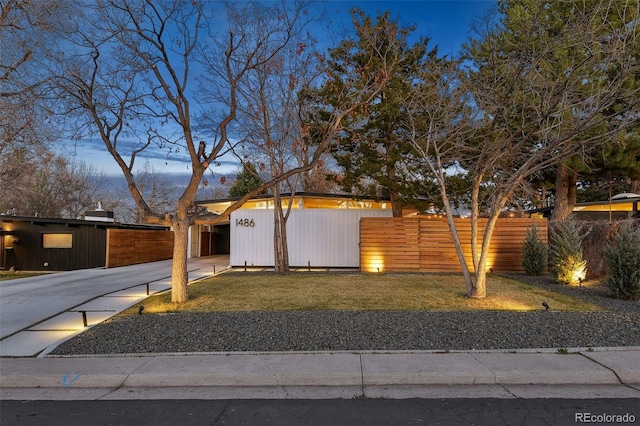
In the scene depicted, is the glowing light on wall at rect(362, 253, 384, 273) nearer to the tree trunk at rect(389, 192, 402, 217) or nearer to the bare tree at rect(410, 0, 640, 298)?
the tree trunk at rect(389, 192, 402, 217)

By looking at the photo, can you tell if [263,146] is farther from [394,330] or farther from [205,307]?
[394,330]

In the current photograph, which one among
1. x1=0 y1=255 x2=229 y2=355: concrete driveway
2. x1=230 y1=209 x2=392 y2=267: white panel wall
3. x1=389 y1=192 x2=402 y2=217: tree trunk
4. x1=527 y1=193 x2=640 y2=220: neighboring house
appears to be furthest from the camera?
x1=527 y1=193 x2=640 y2=220: neighboring house

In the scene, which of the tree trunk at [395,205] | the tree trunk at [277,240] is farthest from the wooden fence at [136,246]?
the tree trunk at [395,205]

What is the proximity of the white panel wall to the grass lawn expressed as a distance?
13.3 ft

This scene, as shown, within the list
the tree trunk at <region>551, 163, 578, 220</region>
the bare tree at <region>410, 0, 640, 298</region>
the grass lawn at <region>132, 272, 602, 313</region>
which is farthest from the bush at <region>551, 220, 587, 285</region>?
the tree trunk at <region>551, 163, 578, 220</region>

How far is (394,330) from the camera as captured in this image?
19.4ft

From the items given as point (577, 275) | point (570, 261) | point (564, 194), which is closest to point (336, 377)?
point (570, 261)

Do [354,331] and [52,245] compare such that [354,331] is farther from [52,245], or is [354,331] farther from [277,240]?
[52,245]

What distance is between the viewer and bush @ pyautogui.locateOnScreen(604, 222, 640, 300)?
8.06 meters

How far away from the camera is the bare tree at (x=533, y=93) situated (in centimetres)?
749

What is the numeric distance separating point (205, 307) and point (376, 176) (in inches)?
314

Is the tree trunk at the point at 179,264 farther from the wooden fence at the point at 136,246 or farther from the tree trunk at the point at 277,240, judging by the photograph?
the wooden fence at the point at 136,246

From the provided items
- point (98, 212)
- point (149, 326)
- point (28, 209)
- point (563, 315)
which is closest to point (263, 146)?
point (149, 326)

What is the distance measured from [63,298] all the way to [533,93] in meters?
11.8
